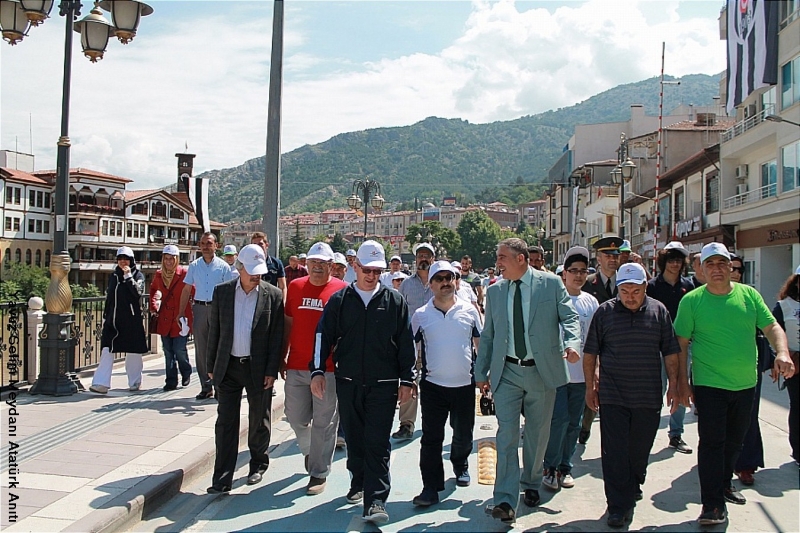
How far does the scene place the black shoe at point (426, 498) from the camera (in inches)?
224

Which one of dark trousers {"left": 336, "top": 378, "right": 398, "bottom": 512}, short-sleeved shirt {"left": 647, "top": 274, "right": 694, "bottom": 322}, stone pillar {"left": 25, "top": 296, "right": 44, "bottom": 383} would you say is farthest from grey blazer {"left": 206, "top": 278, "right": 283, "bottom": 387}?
stone pillar {"left": 25, "top": 296, "right": 44, "bottom": 383}

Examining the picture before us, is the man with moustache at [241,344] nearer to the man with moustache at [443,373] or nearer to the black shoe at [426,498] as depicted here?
the man with moustache at [443,373]

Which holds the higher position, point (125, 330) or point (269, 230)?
point (269, 230)

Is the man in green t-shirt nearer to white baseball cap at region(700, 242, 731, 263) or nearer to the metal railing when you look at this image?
white baseball cap at region(700, 242, 731, 263)

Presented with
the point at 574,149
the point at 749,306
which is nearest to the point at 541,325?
the point at 749,306

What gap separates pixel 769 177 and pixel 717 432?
86.1 ft

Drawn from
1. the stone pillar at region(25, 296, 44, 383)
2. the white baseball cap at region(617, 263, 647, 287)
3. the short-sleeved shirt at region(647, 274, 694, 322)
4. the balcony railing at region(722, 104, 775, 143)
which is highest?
the balcony railing at region(722, 104, 775, 143)

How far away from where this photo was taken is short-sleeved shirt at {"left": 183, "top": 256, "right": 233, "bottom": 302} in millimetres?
9445

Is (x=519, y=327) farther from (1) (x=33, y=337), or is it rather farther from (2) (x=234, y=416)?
(1) (x=33, y=337)

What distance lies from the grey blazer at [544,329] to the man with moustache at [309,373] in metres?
1.43

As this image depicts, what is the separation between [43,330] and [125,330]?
106 centimetres

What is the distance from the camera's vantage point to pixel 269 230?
1102cm

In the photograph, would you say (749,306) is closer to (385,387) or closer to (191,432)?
(385,387)

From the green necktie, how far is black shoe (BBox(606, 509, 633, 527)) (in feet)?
4.32
